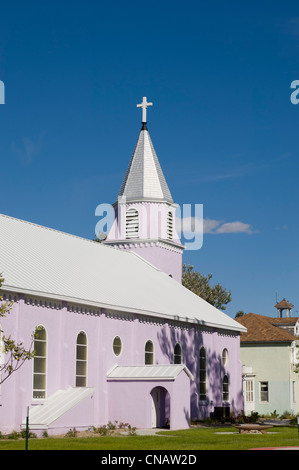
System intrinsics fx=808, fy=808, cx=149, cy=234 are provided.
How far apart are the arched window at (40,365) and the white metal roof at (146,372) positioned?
4871 mm

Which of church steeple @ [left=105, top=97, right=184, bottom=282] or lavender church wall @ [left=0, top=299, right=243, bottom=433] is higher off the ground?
church steeple @ [left=105, top=97, right=184, bottom=282]

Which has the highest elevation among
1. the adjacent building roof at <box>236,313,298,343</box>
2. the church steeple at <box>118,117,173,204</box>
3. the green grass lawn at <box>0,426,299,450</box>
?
the church steeple at <box>118,117,173,204</box>

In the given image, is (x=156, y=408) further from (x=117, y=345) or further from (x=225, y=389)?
(x=225, y=389)

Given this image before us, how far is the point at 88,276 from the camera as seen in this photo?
40375mm

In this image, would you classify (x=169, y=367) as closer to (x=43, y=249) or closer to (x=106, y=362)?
(x=106, y=362)

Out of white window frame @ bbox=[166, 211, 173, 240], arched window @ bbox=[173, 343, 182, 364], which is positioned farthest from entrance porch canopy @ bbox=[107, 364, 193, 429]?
white window frame @ bbox=[166, 211, 173, 240]

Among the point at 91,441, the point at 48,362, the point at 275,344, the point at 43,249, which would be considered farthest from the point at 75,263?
the point at 275,344

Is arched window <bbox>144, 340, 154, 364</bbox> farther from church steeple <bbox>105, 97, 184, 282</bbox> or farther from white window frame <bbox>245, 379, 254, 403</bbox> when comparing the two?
white window frame <bbox>245, 379, 254, 403</bbox>

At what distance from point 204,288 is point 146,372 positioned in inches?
2353

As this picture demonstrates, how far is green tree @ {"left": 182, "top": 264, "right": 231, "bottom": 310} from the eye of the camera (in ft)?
318

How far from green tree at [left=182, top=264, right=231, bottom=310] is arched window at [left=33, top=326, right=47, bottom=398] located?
205 feet

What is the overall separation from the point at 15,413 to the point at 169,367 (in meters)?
9.50

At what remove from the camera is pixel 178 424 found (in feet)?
126

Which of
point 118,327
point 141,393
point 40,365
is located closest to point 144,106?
point 118,327
